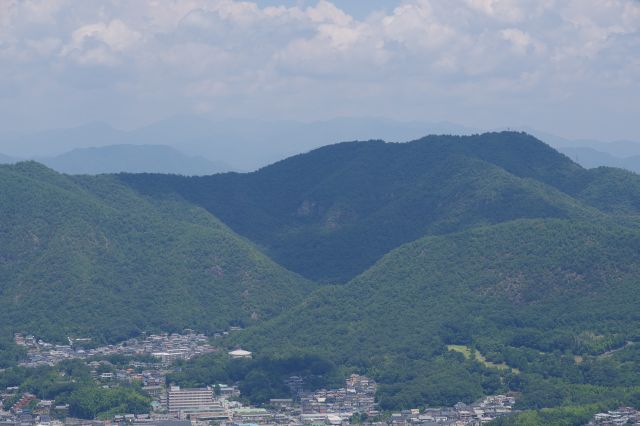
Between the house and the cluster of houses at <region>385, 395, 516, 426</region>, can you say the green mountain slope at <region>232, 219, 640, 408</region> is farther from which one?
the house

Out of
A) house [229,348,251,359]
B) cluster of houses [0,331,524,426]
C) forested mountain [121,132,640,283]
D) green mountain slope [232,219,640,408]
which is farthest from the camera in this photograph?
forested mountain [121,132,640,283]

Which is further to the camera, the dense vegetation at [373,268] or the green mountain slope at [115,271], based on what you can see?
the green mountain slope at [115,271]

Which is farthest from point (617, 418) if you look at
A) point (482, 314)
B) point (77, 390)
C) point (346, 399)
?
point (77, 390)

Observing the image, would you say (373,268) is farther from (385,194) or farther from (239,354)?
(385,194)

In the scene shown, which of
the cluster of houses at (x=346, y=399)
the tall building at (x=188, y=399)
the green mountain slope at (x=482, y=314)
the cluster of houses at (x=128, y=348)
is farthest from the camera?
the cluster of houses at (x=128, y=348)

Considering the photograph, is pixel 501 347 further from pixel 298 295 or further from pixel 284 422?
pixel 298 295

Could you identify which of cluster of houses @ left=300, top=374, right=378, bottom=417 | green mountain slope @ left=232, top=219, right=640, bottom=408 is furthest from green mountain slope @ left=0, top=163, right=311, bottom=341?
cluster of houses @ left=300, top=374, right=378, bottom=417

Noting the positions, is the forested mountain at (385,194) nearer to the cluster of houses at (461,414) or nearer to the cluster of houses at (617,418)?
the cluster of houses at (461,414)

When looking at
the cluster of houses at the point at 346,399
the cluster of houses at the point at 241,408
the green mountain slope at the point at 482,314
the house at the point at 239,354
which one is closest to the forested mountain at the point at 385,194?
the green mountain slope at the point at 482,314
